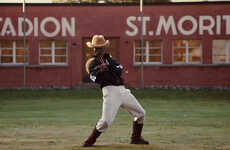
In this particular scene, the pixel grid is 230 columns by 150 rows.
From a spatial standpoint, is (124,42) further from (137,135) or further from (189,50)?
(137,135)

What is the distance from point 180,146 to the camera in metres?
11.2

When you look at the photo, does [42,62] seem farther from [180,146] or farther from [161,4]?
[180,146]

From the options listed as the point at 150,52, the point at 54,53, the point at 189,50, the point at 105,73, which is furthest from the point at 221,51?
the point at 105,73

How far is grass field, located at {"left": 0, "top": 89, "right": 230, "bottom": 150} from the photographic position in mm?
11538

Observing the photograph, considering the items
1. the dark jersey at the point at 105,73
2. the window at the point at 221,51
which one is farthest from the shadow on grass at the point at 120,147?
the window at the point at 221,51

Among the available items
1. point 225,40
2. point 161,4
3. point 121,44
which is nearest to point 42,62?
point 121,44

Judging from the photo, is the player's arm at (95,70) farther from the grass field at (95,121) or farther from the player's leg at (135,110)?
the grass field at (95,121)

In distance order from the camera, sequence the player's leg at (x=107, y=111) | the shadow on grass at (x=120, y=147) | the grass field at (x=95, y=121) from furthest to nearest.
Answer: the grass field at (x=95, y=121) → the player's leg at (x=107, y=111) → the shadow on grass at (x=120, y=147)

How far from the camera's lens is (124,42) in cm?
3831

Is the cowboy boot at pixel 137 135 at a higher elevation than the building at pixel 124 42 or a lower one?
lower

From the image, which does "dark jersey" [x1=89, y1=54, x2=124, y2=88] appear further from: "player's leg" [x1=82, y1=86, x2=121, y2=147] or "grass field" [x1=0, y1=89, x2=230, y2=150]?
"grass field" [x1=0, y1=89, x2=230, y2=150]

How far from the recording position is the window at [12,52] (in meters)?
38.4

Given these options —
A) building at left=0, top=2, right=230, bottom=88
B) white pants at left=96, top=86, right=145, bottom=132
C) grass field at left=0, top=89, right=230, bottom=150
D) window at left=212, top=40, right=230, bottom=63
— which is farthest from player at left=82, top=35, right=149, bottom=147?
window at left=212, top=40, right=230, bottom=63

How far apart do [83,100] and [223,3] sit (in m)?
14.0
